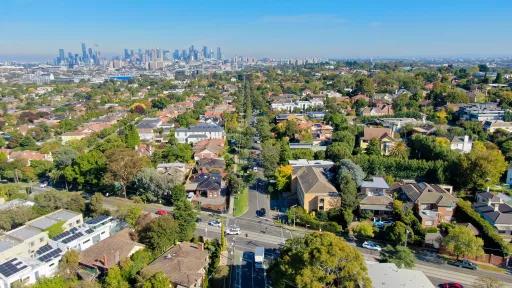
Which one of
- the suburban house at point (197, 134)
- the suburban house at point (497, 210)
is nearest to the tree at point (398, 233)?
the suburban house at point (497, 210)

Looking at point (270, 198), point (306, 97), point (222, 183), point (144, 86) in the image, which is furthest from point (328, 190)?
point (144, 86)

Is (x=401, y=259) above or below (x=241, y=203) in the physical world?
above

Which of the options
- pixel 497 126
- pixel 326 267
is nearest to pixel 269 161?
pixel 326 267

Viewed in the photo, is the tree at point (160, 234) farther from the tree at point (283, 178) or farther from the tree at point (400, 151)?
the tree at point (400, 151)

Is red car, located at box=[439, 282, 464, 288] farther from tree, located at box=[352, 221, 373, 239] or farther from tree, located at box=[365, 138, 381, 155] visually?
tree, located at box=[365, 138, 381, 155]

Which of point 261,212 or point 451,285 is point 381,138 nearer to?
point 261,212
